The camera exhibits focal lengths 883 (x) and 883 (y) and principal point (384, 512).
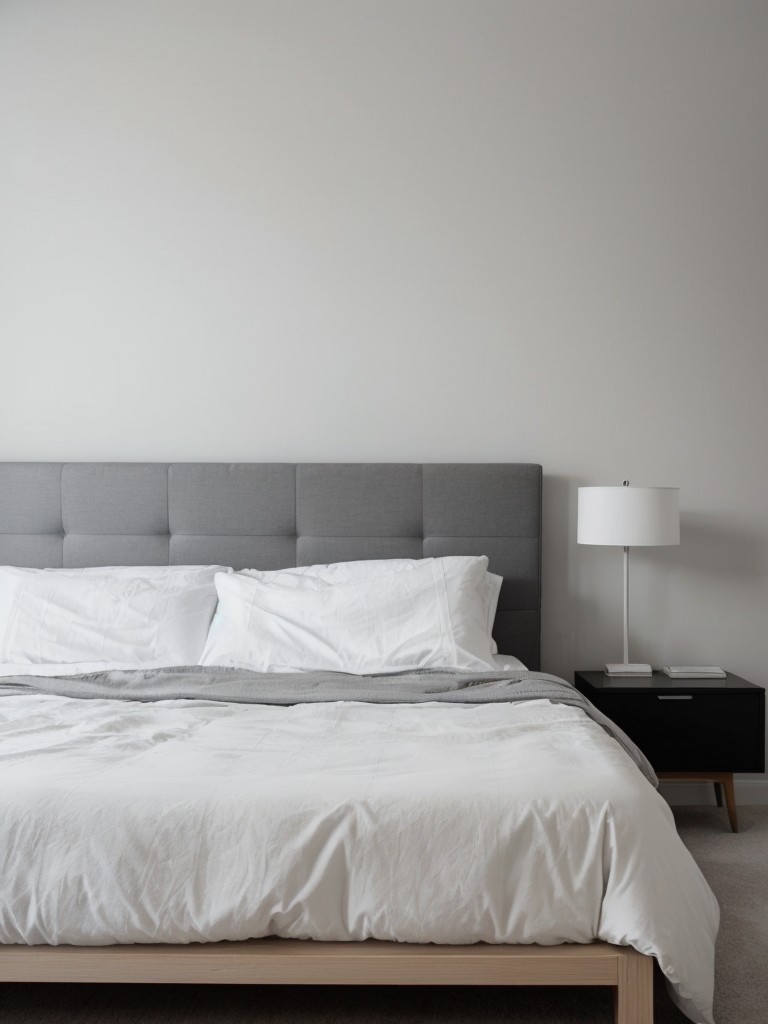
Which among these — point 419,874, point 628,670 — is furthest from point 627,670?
point 419,874

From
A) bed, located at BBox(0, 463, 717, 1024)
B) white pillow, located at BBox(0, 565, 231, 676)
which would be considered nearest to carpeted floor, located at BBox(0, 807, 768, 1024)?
bed, located at BBox(0, 463, 717, 1024)

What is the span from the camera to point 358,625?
2.94m

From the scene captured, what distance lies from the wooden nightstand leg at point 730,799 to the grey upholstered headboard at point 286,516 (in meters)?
0.78

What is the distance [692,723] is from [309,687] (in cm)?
140

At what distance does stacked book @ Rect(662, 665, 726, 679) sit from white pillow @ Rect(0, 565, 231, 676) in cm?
170

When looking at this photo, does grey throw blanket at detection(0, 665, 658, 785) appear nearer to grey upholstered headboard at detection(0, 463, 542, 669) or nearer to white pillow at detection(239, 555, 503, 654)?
white pillow at detection(239, 555, 503, 654)

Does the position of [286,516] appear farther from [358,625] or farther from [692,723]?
[692,723]

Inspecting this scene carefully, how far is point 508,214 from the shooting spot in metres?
3.52

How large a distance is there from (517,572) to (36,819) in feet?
6.78

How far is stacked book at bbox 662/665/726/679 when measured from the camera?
3.22m

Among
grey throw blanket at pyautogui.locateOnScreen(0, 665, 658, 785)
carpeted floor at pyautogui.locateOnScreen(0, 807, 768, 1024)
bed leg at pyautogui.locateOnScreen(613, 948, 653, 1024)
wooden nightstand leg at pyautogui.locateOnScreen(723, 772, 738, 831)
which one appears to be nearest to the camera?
bed leg at pyautogui.locateOnScreen(613, 948, 653, 1024)

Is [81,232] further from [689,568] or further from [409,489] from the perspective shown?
[689,568]

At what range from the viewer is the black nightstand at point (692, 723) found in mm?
3078

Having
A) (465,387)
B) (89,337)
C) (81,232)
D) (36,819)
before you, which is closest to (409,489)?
(465,387)
